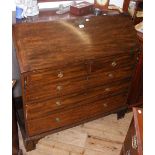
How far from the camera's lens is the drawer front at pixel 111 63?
2.25m

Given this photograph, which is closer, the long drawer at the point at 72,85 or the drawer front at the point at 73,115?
the long drawer at the point at 72,85

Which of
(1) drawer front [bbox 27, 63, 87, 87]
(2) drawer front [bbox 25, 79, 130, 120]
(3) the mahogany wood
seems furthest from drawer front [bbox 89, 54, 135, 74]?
(3) the mahogany wood

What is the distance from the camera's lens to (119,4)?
289cm

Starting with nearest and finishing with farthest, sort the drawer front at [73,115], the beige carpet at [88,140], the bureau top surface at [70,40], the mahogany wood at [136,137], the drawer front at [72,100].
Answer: the mahogany wood at [136,137] < the bureau top surface at [70,40] < the drawer front at [72,100] < the drawer front at [73,115] < the beige carpet at [88,140]

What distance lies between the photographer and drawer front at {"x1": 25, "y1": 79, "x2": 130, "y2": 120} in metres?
2.20

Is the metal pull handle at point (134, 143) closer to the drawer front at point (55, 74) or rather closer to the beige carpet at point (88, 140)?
the drawer front at point (55, 74)

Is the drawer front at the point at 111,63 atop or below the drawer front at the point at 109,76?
atop

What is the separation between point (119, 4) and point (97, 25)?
751mm

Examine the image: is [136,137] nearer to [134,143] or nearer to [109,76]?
[134,143]

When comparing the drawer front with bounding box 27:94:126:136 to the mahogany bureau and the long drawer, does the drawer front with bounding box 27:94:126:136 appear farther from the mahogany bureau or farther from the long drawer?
the long drawer

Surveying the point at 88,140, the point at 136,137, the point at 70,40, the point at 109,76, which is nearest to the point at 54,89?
the point at 70,40

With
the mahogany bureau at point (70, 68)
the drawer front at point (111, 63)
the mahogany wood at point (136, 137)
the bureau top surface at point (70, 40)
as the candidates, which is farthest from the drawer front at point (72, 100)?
the mahogany wood at point (136, 137)

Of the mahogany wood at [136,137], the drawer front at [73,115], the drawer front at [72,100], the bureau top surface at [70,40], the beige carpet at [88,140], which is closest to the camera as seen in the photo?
the mahogany wood at [136,137]
